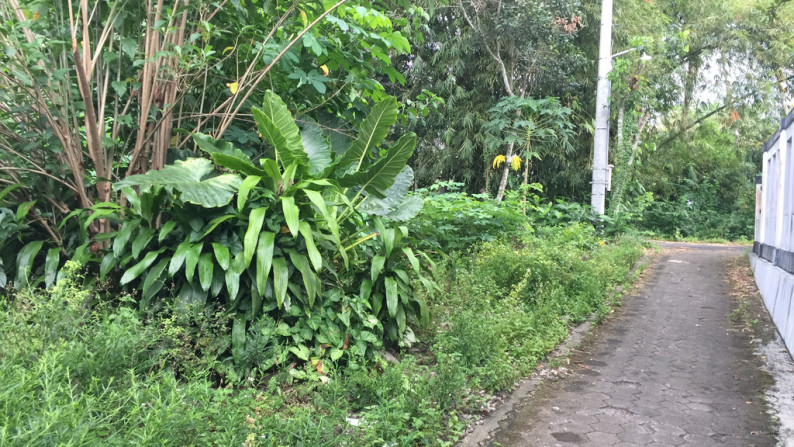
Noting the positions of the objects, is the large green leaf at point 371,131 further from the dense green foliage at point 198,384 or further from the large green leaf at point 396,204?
the dense green foliage at point 198,384

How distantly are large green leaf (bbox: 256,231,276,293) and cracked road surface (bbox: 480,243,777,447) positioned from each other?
1852mm

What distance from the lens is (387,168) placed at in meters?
4.89

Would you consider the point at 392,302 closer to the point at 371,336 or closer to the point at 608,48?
the point at 371,336

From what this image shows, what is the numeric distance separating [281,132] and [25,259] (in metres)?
2.15

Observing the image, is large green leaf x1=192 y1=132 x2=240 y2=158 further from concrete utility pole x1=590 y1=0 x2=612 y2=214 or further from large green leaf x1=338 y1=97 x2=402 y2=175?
concrete utility pole x1=590 y1=0 x2=612 y2=214

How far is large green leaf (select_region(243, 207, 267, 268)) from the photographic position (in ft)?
13.2

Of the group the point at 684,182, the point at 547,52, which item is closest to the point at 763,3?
the point at 684,182

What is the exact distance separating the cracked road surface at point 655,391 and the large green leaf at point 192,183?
8.25 ft

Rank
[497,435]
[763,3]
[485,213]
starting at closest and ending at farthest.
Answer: [497,435] → [485,213] → [763,3]

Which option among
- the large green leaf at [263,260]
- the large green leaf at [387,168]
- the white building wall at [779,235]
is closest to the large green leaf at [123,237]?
the large green leaf at [263,260]

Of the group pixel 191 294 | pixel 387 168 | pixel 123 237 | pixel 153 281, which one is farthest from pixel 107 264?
pixel 387 168

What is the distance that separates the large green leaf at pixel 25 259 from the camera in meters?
Result: 4.31

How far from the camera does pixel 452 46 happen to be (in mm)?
16406

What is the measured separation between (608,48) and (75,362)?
1372 cm
